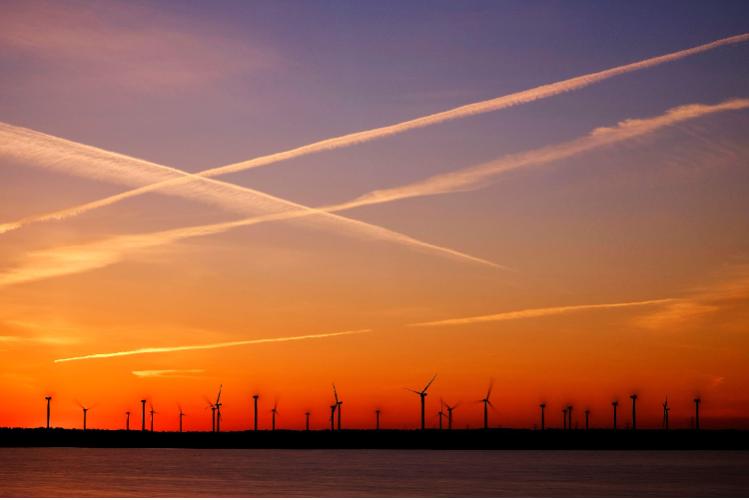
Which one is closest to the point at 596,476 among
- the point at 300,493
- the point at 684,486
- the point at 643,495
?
the point at 684,486

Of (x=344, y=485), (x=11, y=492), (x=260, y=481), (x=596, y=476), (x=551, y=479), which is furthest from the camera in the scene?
(x=596, y=476)

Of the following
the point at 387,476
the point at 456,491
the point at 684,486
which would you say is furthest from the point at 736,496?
the point at 387,476

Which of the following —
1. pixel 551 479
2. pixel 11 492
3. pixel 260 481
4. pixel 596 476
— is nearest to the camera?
pixel 11 492

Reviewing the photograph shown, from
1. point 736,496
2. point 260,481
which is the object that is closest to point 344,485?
point 260,481

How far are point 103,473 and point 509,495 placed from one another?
7974 centimetres

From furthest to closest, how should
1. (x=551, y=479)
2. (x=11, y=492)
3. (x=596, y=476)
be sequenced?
(x=596, y=476)
(x=551, y=479)
(x=11, y=492)

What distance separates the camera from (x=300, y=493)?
400 ft

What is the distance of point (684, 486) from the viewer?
472 feet

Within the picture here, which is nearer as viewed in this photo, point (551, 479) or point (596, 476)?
point (551, 479)

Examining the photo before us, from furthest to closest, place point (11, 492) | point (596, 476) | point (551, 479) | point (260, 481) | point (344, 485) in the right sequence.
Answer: point (596, 476) → point (551, 479) → point (260, 481) → point (344, 485) → point (11, 492)

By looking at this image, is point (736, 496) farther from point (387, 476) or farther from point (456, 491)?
point (387, 476)

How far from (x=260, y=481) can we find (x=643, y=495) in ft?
172

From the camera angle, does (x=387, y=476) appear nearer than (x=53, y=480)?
No

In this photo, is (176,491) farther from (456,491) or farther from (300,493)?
(456,491)
